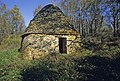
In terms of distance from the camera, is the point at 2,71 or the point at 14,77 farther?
the point at 2,71

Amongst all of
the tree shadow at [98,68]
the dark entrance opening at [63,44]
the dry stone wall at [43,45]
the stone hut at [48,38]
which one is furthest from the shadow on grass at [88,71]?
the dark entrance opening at [63,44]

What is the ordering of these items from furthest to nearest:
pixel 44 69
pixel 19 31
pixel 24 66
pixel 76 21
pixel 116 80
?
pixel 19 31 → pixel 76 21 → pixel 24 66 → pixel 44 69 → pixel 116 80

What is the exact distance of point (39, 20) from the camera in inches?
1065

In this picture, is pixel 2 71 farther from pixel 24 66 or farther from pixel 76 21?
pixel 76 21

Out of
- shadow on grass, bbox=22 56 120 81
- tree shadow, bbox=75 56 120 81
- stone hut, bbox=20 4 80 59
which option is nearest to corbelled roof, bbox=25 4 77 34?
stone hut, bbox=20 4 80 59

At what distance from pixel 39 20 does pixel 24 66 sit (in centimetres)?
864

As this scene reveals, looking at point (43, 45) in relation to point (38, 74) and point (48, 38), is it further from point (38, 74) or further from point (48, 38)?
point (38, 74)

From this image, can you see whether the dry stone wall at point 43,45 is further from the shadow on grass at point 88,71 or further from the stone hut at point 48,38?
the shadow on grass at point 88,71

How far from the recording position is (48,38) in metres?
24.6

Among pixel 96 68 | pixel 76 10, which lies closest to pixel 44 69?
pixel 96 68

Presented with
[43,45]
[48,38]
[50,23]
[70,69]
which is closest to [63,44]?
[48,38]

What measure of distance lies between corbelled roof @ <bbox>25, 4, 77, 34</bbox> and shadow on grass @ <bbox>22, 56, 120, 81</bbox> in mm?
5979

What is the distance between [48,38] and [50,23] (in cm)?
240

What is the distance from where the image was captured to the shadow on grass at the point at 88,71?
49.6ft
